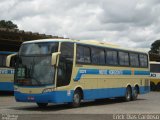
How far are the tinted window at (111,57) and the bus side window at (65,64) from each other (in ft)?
12.9

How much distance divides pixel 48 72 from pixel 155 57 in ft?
130

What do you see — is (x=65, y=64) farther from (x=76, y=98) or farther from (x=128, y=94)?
→ (x=128, y=94)

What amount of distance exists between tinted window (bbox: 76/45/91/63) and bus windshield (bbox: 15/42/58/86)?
1719 millimetres

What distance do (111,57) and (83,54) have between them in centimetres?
333

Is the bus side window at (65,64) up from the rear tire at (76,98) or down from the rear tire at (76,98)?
up

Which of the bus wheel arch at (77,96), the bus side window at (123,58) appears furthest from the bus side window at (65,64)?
the bus side window at (123,58)

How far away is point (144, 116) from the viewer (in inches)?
672

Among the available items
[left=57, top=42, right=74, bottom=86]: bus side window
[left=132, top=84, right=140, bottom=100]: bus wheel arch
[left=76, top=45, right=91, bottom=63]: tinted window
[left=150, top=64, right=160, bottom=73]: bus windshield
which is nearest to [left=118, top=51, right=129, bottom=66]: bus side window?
[left=132, top=84, right=140, bottom=100]: bus wheel arch

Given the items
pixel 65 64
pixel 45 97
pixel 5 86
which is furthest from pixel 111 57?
pixel 5 86

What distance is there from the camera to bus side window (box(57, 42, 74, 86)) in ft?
65.6

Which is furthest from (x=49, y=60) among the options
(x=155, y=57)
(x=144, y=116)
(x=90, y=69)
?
(x=155, y=57)

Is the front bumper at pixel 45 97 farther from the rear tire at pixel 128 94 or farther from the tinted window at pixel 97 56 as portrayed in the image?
the rear tire at pixel 128 94

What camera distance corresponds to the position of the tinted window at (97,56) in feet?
74.7

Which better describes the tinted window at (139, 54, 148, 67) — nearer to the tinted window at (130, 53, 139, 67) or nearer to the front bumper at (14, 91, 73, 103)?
the tinted window at (130, 53, 139, 67)
